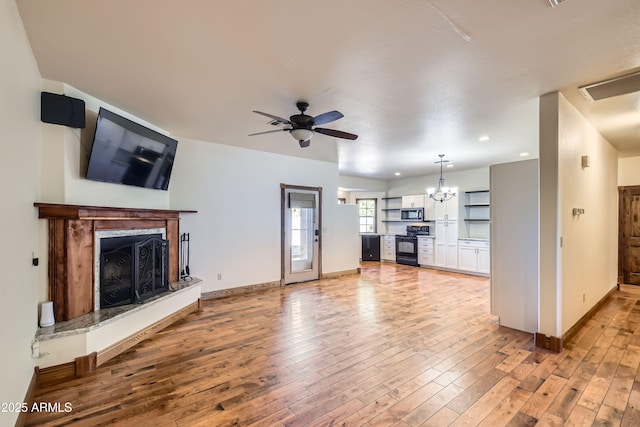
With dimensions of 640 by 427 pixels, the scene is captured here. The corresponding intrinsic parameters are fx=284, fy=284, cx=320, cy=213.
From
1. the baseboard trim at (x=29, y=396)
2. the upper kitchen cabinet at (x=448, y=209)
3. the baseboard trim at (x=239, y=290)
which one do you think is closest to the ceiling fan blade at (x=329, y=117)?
the baseboard trim at (x=29, y=396)

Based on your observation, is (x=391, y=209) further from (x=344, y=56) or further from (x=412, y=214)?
(x=344, y=56)

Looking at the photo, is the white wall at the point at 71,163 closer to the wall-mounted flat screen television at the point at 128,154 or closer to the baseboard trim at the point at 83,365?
the wall-mounted flat screen television at the point at 128,154

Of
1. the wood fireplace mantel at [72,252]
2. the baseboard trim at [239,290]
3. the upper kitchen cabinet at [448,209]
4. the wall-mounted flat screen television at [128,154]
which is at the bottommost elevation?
the baseboard trim at [239,290]

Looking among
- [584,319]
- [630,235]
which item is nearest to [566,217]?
[584,319]

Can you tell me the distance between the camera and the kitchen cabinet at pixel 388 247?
9163mm

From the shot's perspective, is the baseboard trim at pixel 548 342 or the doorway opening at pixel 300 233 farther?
the doorway opening at pixel 300 233

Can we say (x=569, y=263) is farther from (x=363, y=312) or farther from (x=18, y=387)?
(x=18, y=387)

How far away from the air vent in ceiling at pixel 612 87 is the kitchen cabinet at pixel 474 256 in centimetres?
450

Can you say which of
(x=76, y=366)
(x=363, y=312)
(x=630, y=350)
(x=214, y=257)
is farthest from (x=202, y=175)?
(x=630, y=350)

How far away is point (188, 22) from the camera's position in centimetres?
196

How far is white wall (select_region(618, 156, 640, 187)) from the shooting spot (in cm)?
602

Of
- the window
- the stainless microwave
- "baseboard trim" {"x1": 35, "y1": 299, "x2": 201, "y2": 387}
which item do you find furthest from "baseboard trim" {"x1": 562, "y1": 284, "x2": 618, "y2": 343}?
the window

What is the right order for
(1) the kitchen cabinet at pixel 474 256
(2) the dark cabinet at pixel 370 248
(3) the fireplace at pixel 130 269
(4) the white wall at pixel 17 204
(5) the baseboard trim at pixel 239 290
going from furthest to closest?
1. (2) the dark cabinet at pixel 370 248
2. (1) the kitchen cabinet at pixel 474 256
3. (5) the baseboard trim at pixel 239 290
4. (3) the fireplace at pixel 130 269
5. (4) the white wall at pixel 17 204

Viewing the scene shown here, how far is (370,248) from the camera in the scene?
9508 millimetres
